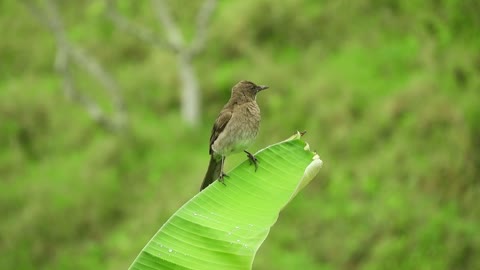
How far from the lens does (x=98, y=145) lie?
11508 mm

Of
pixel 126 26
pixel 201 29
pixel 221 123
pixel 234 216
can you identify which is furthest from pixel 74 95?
pixel 234 216

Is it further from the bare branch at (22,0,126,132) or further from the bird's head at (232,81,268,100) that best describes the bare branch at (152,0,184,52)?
the bird's head at (232,81,268,100)

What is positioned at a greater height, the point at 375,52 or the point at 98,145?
the point at 375,52

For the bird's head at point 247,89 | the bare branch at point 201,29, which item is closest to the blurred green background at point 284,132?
the bare branch at point 201,29

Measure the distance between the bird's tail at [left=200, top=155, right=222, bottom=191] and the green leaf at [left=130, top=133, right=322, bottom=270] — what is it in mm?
151

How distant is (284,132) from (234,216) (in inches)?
292

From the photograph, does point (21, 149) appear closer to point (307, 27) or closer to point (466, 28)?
point (307, 27)

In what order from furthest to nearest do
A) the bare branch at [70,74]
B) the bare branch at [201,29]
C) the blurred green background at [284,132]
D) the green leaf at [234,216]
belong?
the bare branch at [201,29] → the bare branch at [70,74] → the blurred green background at [284,132] → the green leaf at [234,216]

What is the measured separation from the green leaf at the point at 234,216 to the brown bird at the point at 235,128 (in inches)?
3.6

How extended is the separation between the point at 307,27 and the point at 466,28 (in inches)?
192

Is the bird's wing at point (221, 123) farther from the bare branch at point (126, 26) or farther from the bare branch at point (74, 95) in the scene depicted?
the bare branch at point (126, 26)

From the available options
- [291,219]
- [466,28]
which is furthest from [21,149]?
[466,28]

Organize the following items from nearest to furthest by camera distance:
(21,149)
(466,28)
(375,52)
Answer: (466,28)
(375,52)
(21,149)

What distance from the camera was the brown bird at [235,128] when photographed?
351cm
